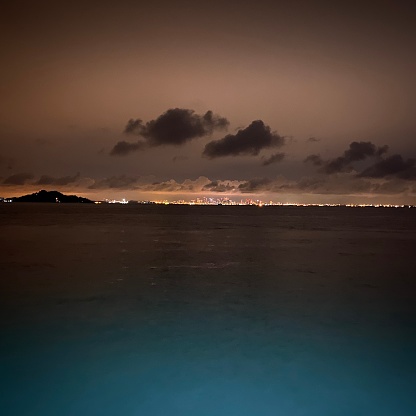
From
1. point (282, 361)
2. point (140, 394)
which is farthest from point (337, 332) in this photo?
point (140, 394)

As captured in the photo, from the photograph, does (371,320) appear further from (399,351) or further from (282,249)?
(282,249)

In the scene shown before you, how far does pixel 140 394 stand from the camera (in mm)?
8672

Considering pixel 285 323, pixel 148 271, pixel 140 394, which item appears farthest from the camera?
pixel 148 271

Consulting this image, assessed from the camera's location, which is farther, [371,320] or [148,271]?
[148,271]

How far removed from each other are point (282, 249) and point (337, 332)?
22.9 meters

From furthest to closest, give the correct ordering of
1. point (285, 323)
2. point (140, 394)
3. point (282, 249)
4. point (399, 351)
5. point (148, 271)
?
point (282, 249)
point (148, 271)
point (285, 323)
point (399, 351)
point (140, 394)

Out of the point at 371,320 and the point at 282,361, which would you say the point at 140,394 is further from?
the point at 371,320

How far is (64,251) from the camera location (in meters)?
32.2

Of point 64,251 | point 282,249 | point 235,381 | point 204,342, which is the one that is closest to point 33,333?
point 204,342

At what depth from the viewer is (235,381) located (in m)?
9.21

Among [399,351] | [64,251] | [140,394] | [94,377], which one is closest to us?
[140,394]

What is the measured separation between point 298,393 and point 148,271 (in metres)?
14.8

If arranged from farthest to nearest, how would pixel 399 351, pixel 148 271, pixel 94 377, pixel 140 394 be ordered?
1. pixel 148 271
2. pixel 399 351
3. pixel 94 377
4. pixel 140 394

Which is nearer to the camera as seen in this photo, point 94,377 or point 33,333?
point 94,377
